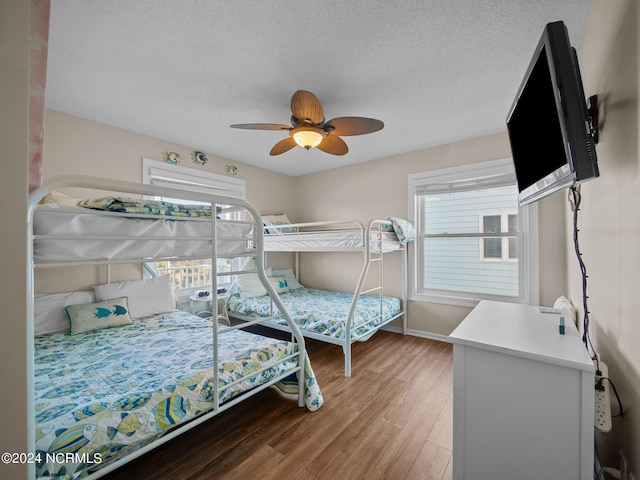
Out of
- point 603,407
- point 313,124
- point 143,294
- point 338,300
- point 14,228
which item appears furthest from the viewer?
point 338,300

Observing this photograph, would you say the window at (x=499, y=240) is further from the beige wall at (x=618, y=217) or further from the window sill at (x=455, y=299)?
the beige wall at (x=618, y=217)

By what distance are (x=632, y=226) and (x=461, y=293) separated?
247 cm

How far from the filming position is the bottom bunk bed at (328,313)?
2.45 m

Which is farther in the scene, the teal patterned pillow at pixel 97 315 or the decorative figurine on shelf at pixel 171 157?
the decorative figurine on shelf at pixel 171 157

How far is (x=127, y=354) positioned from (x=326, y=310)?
1733 millimetres

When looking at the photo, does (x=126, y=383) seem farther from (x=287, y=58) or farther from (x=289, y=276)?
(x=289, y=276)

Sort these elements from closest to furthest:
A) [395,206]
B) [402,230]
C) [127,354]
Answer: [127,354]
[402,230]
[395,206]

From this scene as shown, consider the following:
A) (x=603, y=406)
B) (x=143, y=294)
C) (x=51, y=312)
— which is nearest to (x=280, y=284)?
(x=143, y=294)

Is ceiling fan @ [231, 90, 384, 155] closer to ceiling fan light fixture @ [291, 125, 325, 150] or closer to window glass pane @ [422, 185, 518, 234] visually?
ceiling fan light fixture @ [291, 125, 325, 150]

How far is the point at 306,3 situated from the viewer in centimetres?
127

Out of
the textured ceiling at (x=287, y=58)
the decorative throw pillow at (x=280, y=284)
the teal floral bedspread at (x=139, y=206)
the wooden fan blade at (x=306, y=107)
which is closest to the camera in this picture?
the teal floral bedspread at (x=139, y=206)

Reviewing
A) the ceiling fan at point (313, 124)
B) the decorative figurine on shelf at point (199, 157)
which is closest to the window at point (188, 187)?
the decorative figurine on shelf at point (199, 157)

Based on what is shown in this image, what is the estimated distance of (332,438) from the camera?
1.59m

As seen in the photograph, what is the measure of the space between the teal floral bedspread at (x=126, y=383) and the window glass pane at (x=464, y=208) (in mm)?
2353
